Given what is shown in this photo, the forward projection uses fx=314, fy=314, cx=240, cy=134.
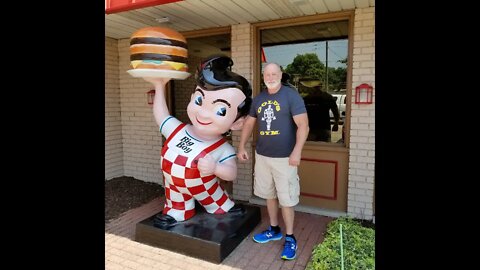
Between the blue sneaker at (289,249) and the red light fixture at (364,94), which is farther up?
the red light fixture at (364,94)

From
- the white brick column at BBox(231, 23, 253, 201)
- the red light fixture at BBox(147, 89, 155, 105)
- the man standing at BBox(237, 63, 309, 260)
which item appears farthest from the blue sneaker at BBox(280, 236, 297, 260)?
the red light fixture at BBox(147, 89, 155, 105)

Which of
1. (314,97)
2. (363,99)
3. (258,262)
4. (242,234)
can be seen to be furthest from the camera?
(314,97)

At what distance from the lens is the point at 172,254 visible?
324 centimetres

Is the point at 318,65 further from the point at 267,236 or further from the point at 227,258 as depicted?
the point at 227,258

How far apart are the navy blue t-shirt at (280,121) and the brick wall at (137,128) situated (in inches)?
104

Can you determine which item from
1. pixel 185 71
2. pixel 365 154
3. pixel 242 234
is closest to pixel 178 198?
pixel 242 234

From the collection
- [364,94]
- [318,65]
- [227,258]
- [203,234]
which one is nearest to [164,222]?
[203,234]

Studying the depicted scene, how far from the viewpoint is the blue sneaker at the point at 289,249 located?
123 inches

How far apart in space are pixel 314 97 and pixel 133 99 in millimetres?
3084

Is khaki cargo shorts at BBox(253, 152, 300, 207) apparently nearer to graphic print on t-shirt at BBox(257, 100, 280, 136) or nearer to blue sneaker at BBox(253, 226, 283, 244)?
graphic print on t-shirt at BBox(257, 100, 280, 136)

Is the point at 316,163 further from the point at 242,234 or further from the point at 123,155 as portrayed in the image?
the point at 123,155

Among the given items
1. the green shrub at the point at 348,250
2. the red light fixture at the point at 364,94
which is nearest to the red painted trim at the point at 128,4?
the red light fixture at the point at 364,94

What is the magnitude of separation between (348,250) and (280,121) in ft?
4.66

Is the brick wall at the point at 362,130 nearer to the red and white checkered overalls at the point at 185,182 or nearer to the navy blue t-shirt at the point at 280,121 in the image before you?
the navy blue t-shirt at the point at 280,121
